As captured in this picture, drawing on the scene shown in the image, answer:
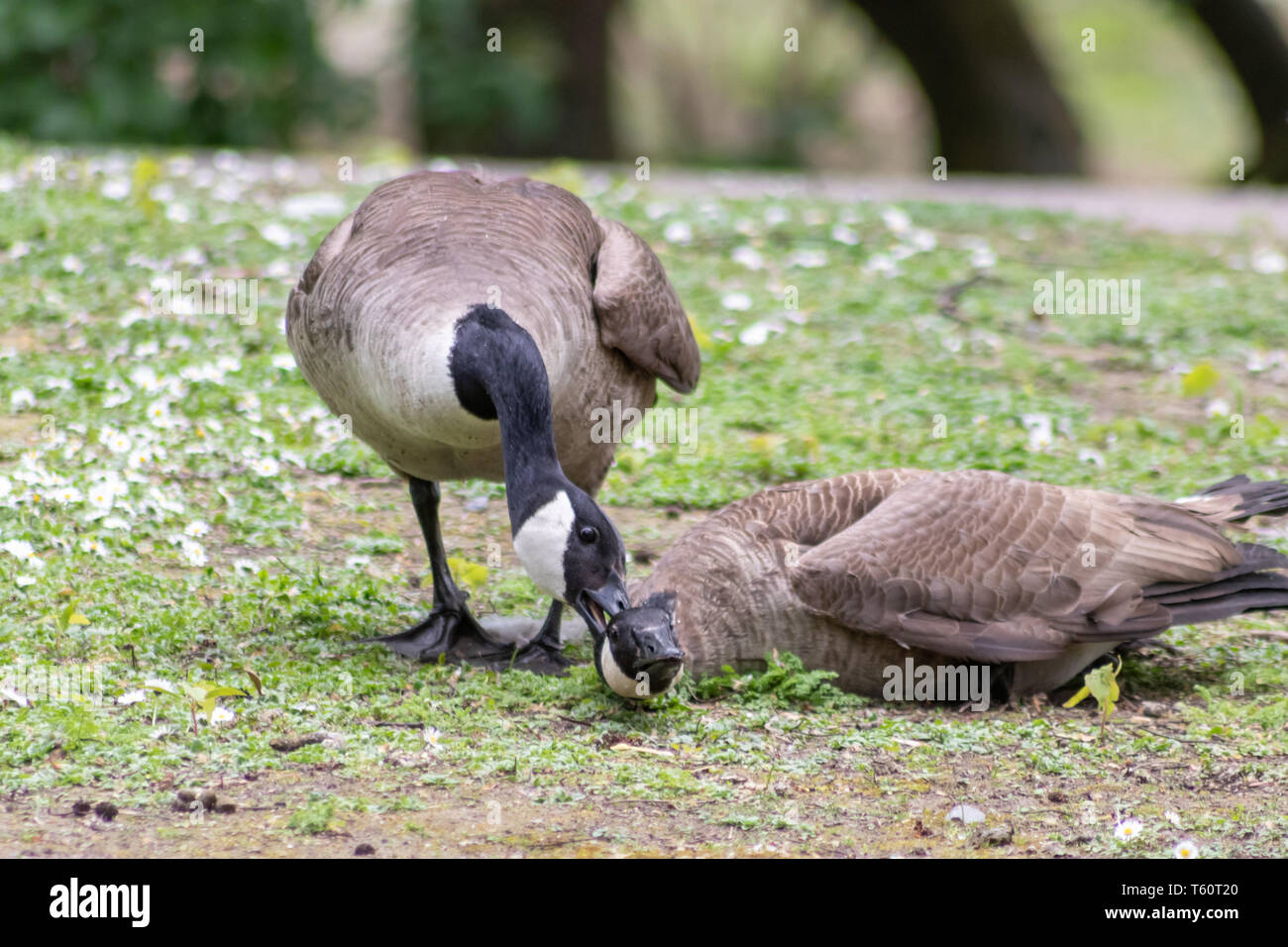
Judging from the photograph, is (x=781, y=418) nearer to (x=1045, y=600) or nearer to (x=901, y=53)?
(x=1045, y=600)

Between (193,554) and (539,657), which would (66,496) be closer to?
(193,554)

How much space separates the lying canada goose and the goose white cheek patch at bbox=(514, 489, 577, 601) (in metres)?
0.49

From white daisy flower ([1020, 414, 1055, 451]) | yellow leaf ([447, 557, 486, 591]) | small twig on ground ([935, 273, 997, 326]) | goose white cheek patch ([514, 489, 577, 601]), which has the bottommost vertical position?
yellow leaf ([447, 557, 486, 591])

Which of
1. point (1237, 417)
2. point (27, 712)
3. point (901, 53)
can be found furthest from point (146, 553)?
point (901, 53)

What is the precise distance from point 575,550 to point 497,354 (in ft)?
1.98

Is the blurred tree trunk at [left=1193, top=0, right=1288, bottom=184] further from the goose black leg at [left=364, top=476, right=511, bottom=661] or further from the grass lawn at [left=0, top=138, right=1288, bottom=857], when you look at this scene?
the goose black leg at [left=364, top=476, right=511, bottom=661]

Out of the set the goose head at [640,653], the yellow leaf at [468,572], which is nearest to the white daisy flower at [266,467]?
the yellow leaf at [468,572]

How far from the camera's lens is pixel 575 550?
4289 millimetres

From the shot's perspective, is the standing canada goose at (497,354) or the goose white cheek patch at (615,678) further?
the goose white cheek patch at (615,678)

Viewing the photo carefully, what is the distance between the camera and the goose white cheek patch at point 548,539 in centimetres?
428

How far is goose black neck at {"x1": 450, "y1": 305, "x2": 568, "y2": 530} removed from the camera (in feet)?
14.3

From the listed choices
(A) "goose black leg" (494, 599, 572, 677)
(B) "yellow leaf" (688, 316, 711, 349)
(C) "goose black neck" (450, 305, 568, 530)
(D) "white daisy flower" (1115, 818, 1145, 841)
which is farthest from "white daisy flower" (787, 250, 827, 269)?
(D) "white daisy flower" (1115, 818, 1145, 841)

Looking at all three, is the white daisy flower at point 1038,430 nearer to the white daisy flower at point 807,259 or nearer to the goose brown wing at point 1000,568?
the goose brown wing at point 1000,568

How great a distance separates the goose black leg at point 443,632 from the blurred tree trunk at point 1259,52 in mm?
15171
